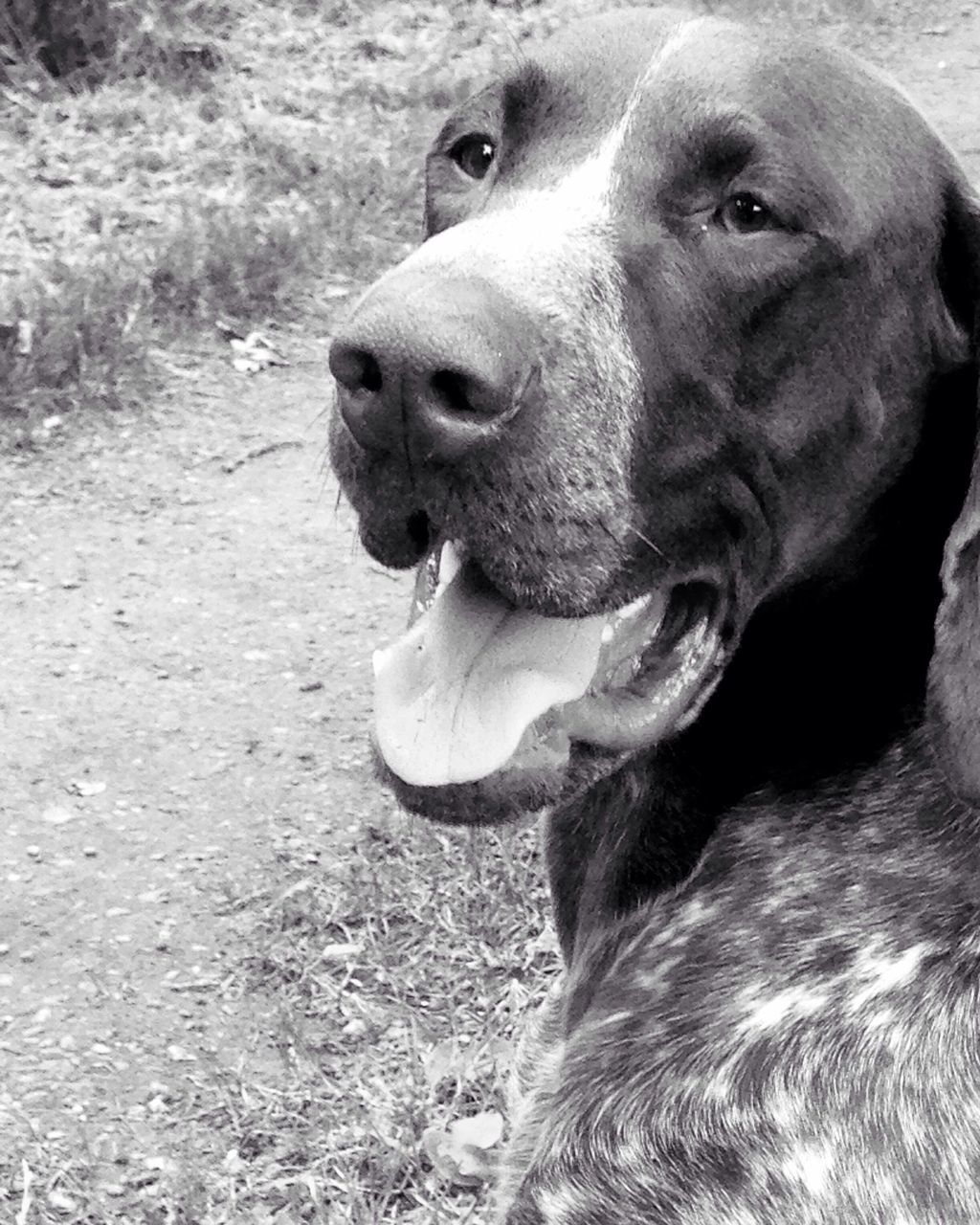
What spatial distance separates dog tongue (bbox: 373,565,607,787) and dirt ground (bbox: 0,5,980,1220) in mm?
453

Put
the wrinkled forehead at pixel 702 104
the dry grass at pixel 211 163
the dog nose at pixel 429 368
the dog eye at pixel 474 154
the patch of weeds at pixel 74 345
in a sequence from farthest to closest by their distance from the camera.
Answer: the dry grass at pixel 211 163
the patch of weeds at pixel 74 345
the dog eye at pixel 474 154
the wrinkled forehead at pixel 702 104
the dog nose at pixel 429 368

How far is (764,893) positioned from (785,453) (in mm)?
594

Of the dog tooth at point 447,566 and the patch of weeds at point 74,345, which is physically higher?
the dog tooth at point 447,566

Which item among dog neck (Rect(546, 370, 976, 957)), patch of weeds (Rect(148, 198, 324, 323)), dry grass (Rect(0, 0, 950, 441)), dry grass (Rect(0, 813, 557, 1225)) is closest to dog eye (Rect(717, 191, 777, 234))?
dog neck (Rect(546, 370, 976, 957))

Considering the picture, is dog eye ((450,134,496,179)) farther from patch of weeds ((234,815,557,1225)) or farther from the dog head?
patch of weeds ((234,815,557,1225))

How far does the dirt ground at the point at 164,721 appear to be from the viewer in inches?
144

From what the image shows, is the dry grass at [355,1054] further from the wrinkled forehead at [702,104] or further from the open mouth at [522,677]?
the wrinkled forehead at [702,104]

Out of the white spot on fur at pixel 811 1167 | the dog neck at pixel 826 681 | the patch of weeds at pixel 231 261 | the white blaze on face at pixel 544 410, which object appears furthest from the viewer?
the patch of weeds at pixel 231 261

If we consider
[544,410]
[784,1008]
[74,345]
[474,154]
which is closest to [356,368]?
[544,410]

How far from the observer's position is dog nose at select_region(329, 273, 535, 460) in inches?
85.6

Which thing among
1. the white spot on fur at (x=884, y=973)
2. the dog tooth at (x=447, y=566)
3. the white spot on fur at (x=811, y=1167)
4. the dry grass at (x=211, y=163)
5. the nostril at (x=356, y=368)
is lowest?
the dry grass at (x=211, y=163)

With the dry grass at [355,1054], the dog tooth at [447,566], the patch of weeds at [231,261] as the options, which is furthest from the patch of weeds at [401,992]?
the patch of weeds at [231,261]

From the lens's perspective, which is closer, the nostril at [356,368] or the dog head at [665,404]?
the nostril at [356,368]

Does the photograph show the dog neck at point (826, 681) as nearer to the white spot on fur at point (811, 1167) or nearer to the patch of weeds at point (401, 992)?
the white spot on fur at point (811, 1167)
